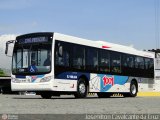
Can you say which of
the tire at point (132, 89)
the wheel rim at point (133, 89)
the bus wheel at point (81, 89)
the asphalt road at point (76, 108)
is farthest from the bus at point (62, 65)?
the asphalt road at point (76, 108)

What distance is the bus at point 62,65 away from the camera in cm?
1953

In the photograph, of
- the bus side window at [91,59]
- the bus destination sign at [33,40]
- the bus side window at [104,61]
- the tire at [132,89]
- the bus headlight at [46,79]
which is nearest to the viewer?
the bus headlight at [46,79]

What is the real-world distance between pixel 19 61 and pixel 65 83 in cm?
245

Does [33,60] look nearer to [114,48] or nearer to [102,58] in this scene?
[102,58]

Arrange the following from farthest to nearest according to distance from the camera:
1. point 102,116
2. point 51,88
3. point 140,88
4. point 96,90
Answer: point 140,88 < point 96,90 < point 51,88 < point 102,116

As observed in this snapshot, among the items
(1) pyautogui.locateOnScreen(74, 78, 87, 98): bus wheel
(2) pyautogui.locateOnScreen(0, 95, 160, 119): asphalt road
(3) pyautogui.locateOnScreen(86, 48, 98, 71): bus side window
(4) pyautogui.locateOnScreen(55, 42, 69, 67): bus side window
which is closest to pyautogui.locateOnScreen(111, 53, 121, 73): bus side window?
(3) pyautogui.locateOnScreen(86, 48, 98, 71): bus side window

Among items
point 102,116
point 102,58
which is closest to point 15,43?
point 102,58

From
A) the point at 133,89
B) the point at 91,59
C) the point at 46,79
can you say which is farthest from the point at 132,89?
the point at 46,79

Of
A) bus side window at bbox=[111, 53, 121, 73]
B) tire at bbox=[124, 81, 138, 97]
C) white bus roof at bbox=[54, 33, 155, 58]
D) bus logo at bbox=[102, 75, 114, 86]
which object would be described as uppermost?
white bus roof at bbox=[54, 33, 155, 58]

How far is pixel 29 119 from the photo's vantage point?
9.40 m

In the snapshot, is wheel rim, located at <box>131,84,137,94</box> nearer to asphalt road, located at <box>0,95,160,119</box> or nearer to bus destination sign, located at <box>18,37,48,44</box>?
bus destination sign, located at <box>18,37,48,44</box>

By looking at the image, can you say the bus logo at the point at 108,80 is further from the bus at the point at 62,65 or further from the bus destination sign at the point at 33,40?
the bus destination sign at the point at 33,40

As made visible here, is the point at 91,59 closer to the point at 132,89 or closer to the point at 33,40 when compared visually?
the point at 33,40

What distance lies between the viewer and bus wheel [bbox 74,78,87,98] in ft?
68.9
